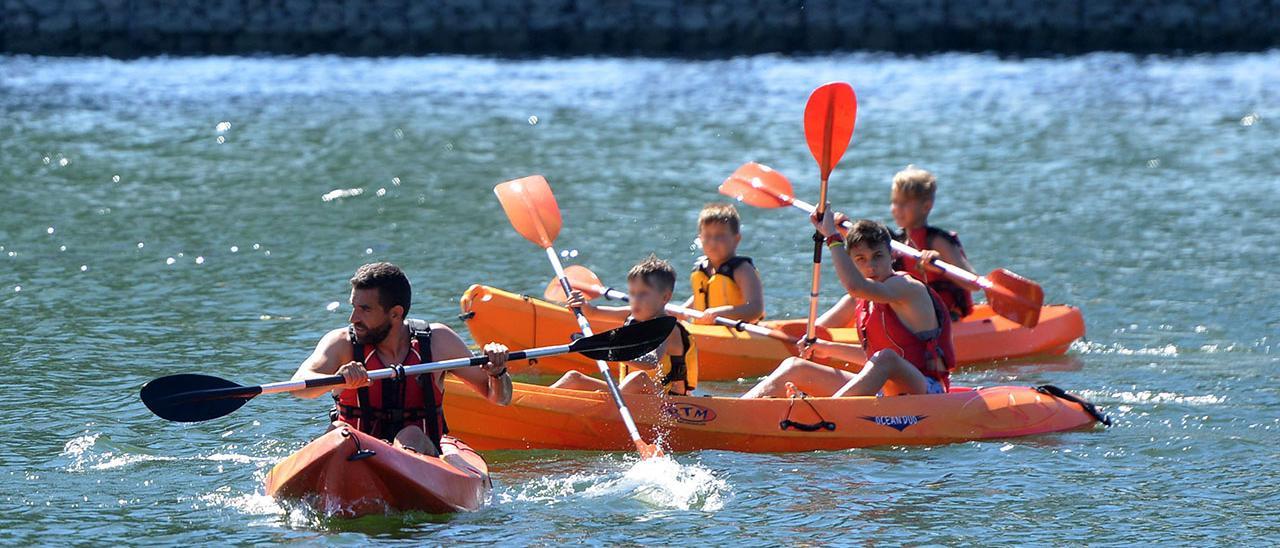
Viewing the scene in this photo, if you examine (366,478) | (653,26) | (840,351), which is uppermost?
(653,26)

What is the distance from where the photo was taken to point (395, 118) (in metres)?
19.1

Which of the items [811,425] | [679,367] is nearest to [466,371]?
[679,367]

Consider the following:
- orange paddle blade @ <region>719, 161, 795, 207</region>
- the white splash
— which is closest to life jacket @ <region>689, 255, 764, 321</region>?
orange paddle blade @ <region>719, 161, 795, 207</region>

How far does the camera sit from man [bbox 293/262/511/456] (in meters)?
5.88

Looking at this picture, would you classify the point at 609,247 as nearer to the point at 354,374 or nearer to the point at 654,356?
the point at 654,356

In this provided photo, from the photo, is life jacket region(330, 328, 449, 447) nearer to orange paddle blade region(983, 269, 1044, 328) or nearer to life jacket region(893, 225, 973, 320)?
life jacket region(893, 225, 973, 320)

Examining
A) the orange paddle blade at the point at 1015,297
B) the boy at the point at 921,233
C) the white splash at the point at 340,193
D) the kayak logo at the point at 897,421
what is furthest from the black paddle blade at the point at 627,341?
the white splash at the point at 340,193

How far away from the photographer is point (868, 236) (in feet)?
23.7

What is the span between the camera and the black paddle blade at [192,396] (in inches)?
234

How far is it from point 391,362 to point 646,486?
1237 millimetres

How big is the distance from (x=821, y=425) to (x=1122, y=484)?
1186 millimetres

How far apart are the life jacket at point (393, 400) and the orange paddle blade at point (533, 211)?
2642mm

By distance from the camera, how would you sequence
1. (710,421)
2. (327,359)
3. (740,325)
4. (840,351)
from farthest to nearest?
1. (740,325)
2. (840,351)
3. (710,421)
4. (327,359)

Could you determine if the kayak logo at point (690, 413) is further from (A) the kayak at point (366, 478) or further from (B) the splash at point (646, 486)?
(A) the kayak at point (366, 478)
